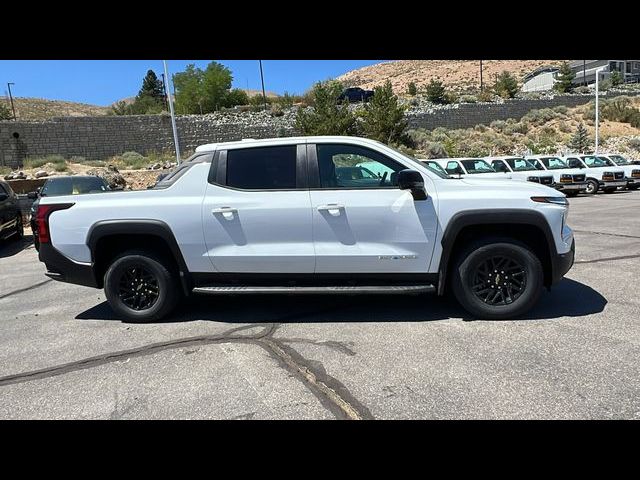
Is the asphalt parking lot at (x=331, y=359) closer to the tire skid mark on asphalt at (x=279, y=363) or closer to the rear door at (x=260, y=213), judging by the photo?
the tire skid mark on asphalt at (x=279, y=363)

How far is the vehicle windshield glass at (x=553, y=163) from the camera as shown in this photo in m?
19.9

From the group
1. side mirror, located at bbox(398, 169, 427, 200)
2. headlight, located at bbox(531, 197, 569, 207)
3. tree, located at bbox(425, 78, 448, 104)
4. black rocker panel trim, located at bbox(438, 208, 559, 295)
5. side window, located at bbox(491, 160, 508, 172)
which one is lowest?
side window, located at bbox(491, 160, 508, 172)

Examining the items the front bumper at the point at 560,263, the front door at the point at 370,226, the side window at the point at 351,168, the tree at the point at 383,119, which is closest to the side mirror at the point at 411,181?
the front door at the point at 370,226

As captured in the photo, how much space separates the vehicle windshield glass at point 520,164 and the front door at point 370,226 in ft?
55.8

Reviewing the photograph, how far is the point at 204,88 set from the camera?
5312 cm

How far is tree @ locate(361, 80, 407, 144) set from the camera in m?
33.2

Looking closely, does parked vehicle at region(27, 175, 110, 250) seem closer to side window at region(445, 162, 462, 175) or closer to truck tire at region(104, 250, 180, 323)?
truck tire at region(104, 250, 180, 323)

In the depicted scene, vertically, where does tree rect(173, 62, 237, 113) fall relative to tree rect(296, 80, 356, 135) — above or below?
above

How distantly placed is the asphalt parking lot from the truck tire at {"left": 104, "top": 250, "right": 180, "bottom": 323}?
0.17m

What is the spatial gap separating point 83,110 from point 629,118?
8087cm

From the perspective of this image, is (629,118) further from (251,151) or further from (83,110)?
(83,110)

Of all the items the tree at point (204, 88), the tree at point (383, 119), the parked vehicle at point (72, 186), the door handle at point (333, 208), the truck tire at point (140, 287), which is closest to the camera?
the door handle at point (333, 208)

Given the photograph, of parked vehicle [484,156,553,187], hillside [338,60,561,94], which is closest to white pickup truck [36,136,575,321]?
parked vehicle [484,156,553,187]
